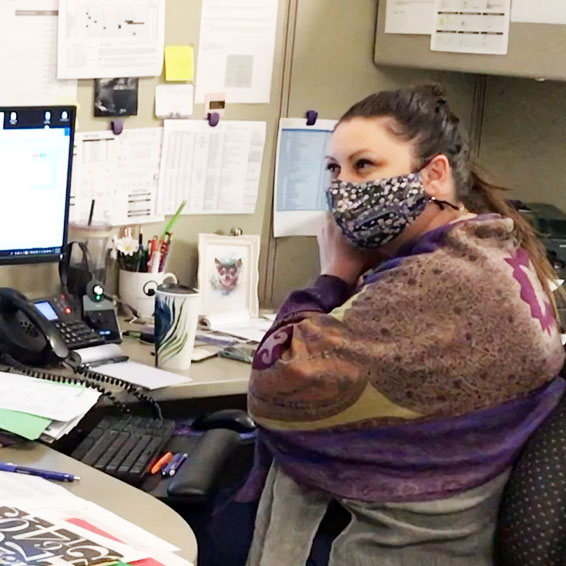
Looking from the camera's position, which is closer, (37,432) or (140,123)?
(37,432)

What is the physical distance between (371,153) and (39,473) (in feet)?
2.32

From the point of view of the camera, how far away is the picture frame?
2619 millimetres

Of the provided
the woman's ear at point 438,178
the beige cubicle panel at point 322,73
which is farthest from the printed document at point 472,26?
the woman's ear at point 438,178

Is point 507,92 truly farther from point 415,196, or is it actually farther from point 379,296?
point 379,296

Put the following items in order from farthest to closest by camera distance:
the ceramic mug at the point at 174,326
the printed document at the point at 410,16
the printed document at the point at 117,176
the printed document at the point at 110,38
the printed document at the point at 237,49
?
the printed document at the point at 410,16
the printed document at the point at 237,49
the printed document at the point at 117,176
the printed document at the point at 110,38
the ceramic mug at the point at 174,326

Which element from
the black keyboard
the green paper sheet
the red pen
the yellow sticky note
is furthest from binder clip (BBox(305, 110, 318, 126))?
the green paper sheet

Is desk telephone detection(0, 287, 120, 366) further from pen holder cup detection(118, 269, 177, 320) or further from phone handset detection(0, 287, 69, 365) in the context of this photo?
pen holder cup detection(118, 269, 177, 320)

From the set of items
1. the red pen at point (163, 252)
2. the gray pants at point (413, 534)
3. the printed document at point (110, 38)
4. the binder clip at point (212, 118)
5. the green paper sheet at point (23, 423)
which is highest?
the printed document at point (110, 38)

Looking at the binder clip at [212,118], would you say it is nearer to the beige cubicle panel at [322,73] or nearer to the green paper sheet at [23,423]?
the beige cubicle panel at [322,73]

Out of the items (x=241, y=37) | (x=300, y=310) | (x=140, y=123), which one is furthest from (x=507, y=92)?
(x=300, y=310)

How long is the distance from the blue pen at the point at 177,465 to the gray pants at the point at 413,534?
0.21 m

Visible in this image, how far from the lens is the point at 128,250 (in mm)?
2500

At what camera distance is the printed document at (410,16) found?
8.78ft

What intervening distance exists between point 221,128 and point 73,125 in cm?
46
